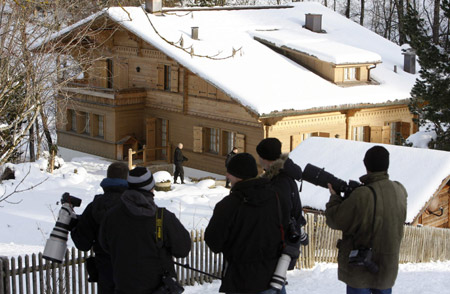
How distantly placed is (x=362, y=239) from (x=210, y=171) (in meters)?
21.1

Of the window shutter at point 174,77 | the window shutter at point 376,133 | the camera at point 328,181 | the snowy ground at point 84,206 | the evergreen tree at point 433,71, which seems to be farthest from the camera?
the window shutter at point 376,133

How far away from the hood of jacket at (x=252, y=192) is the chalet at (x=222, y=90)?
59.6ft

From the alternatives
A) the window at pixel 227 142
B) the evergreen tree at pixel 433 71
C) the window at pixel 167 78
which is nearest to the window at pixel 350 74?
the window at pixel 227 142

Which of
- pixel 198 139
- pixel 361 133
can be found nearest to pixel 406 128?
pixel 361 133

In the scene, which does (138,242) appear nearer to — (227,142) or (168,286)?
(168,286)

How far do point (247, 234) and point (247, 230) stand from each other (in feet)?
0.11

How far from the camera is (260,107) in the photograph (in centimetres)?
2330

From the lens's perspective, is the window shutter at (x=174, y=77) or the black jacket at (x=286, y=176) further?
the window shutter at (x=174, y=77)

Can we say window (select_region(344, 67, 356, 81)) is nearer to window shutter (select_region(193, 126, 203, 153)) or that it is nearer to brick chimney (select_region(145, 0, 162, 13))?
window shutter (select_region(193, 126, 203, 153))

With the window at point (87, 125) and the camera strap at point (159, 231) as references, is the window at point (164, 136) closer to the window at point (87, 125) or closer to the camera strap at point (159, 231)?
the window at point (87, 125)

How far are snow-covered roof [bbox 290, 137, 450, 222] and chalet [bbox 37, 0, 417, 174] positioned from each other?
6.28 metres

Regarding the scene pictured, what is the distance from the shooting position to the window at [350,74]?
28.5 meters

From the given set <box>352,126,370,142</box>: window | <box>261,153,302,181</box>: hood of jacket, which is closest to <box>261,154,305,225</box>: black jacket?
<box>261,153,302,181</box>: hood of jacket

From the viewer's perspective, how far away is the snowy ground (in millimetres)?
10305
